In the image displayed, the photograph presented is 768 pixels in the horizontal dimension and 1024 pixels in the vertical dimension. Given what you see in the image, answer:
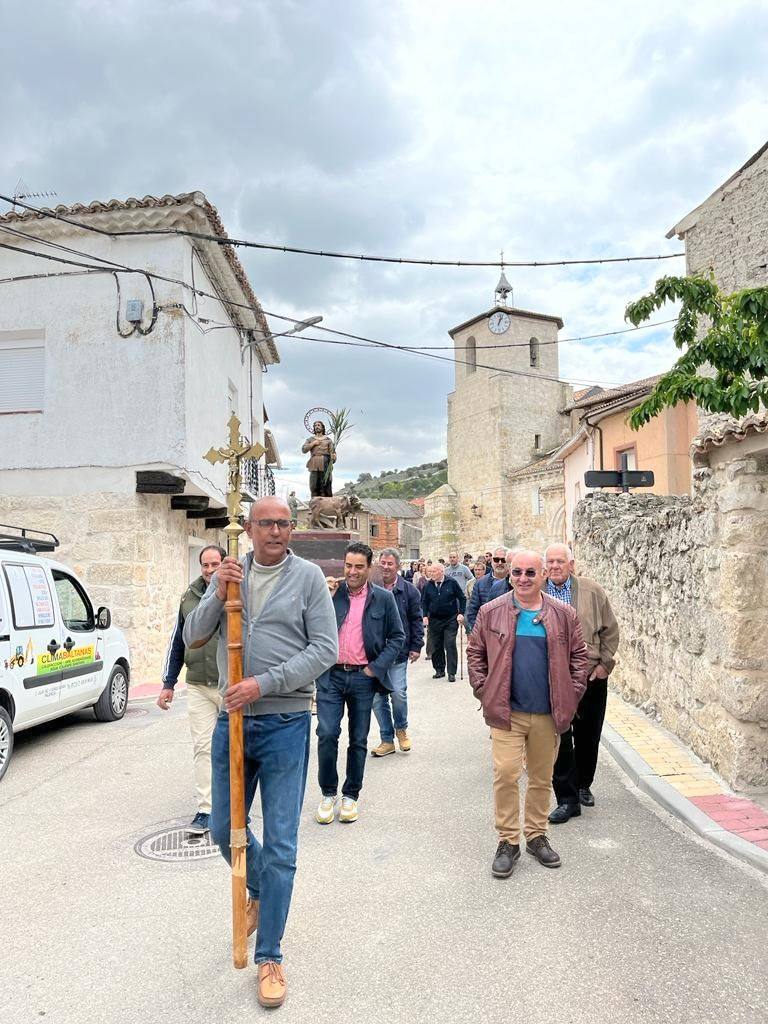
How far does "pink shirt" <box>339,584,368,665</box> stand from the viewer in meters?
5.22

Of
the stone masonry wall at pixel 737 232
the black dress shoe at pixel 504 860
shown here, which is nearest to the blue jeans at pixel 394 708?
the black dress shoe at pixel 504 860

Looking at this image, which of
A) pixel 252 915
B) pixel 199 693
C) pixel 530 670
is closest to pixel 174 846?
pixel 199 693

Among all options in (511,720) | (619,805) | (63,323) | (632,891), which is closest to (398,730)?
(619,805)

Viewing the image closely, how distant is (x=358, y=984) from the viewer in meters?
2.98

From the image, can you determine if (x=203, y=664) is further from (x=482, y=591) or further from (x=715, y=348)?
(x=482, y=591)

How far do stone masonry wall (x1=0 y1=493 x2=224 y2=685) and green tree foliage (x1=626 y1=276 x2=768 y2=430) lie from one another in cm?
856

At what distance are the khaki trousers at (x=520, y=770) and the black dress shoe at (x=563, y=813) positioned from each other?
0.61 meters

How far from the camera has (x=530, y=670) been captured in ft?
14.2

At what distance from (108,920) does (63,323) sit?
1099 centimetres

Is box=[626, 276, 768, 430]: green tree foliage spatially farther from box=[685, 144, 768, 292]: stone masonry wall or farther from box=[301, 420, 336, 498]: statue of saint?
box=[685, 144, 768, 292]: stone masonry wall

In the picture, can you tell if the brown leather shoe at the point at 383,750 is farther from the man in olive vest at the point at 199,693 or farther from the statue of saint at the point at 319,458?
the statue of saint at the point at 319,458

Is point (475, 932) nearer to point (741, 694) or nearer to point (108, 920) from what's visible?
point (108, 920)

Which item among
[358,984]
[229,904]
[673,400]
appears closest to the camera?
[358,984]

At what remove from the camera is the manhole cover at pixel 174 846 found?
449 centimetres
